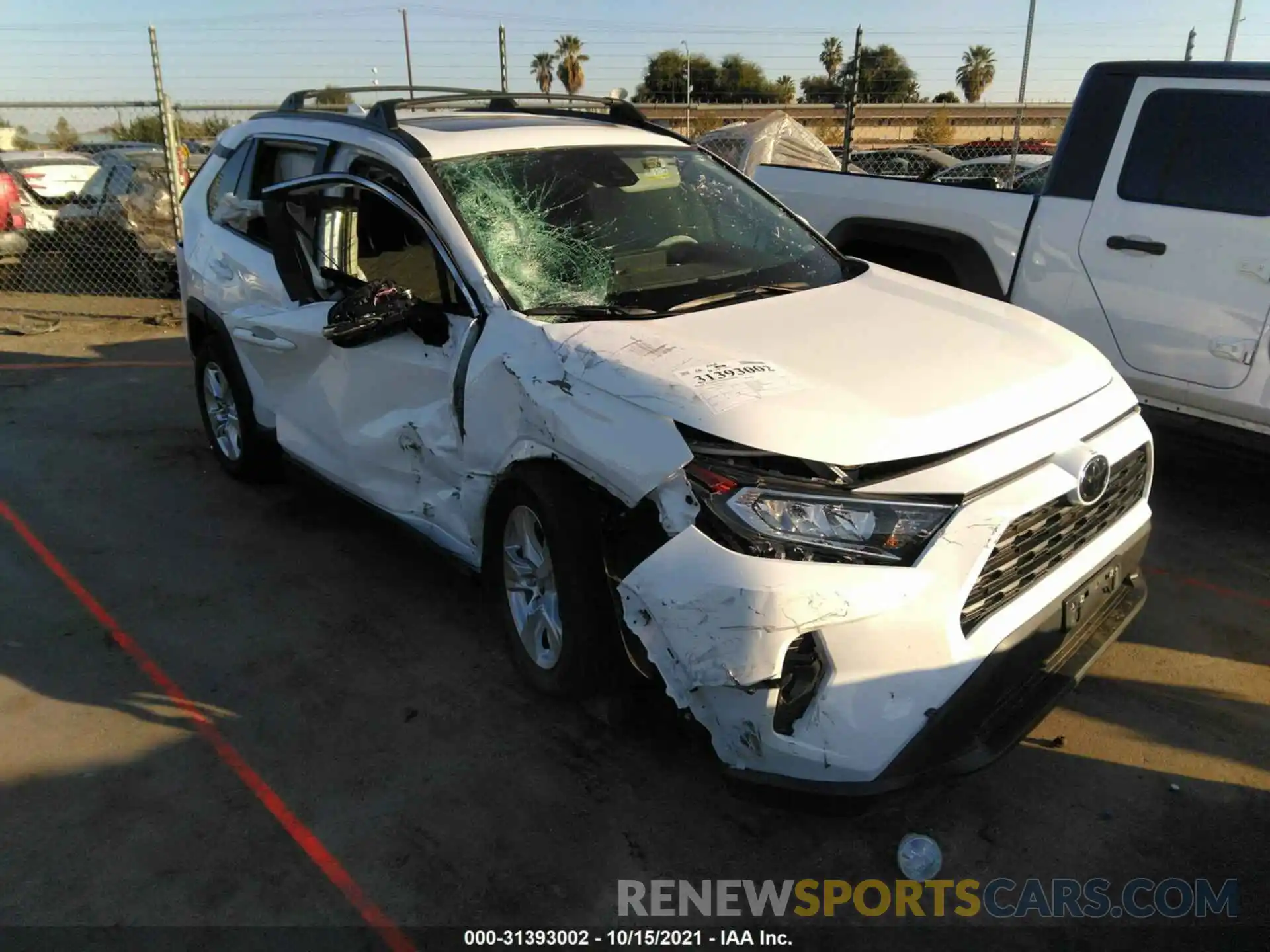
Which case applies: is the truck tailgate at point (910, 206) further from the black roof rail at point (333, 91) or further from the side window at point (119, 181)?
the side window at point (119, 181)

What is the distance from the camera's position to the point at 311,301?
13.7 feet

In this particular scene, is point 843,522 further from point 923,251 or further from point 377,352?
point 923,251

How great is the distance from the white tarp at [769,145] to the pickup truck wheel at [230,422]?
25.1 ft

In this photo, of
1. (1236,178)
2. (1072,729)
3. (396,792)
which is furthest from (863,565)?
(1236,178)

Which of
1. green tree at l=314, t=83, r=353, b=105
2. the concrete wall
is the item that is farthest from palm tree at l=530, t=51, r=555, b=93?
green tree at l=314, t=83, r=353, b=105

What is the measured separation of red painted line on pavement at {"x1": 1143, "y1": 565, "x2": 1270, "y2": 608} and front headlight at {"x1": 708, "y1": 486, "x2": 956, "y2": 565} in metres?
2.42

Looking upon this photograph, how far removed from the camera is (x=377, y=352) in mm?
3695

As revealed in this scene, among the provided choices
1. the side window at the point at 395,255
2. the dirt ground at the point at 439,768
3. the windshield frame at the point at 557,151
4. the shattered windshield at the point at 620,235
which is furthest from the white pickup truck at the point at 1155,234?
the side window at the point at 395,255

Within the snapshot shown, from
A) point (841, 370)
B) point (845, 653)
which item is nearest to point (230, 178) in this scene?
point (841, 370)

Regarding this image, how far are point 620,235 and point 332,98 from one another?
2758 mm

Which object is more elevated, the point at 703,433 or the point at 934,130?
the point at 934,130

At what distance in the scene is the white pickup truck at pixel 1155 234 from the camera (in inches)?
170

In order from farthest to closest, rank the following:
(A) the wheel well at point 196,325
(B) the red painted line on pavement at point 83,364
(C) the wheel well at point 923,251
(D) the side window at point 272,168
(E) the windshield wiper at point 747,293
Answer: (B) the red painted line on pavement at point 83,364 < (A) the wheel well at point 196,325 < (C) the wheel well at point 923,251 < (D) the side window at point 272,168 < (E) the windshield wiper at point 747,293

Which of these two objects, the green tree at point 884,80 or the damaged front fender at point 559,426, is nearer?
the damaged front fender at point 559,426
